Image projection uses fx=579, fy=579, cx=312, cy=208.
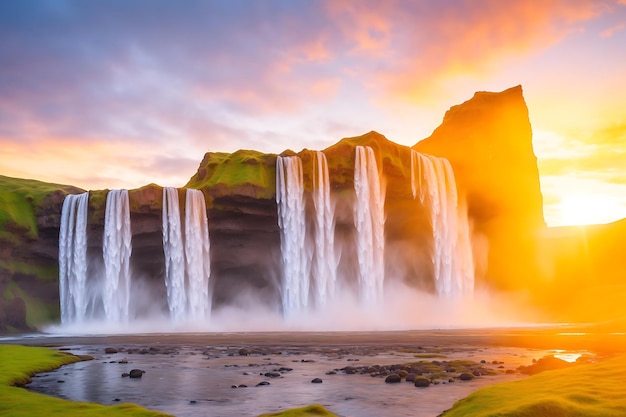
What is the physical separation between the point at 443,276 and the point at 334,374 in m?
72.4

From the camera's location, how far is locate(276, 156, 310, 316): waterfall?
286 feet

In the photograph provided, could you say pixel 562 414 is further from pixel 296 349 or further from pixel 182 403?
pixel 296 349

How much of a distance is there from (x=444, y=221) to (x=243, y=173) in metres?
36.1

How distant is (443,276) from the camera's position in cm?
10062

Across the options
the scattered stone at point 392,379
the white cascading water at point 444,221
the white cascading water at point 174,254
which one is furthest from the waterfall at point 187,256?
the scattered stone at point 392,379

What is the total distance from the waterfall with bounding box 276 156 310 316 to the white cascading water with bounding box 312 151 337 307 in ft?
6.39

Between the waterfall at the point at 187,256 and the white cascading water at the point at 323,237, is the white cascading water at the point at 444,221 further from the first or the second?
the waterfall at the point at 187,256

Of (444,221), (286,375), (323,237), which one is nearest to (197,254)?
(323,237)

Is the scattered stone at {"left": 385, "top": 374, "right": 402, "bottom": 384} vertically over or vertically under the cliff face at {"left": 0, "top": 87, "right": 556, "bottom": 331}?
under

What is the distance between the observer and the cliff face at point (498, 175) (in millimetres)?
113562

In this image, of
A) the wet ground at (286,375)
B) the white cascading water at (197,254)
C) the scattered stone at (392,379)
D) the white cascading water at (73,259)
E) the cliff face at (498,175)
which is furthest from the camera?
the cliff face at (498,175)

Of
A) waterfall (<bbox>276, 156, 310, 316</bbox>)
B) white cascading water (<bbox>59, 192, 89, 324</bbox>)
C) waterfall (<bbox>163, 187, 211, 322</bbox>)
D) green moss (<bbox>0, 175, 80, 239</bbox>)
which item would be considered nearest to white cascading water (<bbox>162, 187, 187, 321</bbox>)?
waterfall (<bbox>163, 187, 211, 322</bbox>)

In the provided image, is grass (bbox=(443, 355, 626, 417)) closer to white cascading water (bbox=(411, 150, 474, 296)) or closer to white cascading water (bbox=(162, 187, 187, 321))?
white cascading water (bbox=(162, 187, 187, 321))

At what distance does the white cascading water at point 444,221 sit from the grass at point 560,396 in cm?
7299
